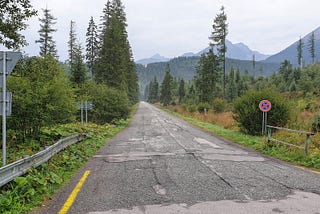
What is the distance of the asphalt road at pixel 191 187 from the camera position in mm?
4863

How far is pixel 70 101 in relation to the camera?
12109 millimetres

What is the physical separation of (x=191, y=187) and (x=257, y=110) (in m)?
11.7

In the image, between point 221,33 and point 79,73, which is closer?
point 79,73

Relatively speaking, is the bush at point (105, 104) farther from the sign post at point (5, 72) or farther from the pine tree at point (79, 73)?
the sign post at point (5, 72)

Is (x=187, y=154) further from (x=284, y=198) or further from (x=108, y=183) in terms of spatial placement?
(x=284, y=198)

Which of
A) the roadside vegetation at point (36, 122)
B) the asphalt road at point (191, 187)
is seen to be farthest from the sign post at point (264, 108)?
the roadside vegetation at point (36, 122)

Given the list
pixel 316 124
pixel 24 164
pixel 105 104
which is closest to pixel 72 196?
pixel 24 164

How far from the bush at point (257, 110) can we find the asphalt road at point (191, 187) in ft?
23.7

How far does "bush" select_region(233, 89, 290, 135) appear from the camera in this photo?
1608 centimetres

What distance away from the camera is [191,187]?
6.05 meters

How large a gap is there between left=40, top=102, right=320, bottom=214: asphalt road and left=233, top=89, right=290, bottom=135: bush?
23.7ft

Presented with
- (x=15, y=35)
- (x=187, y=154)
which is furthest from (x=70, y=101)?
(x=187, y=154)

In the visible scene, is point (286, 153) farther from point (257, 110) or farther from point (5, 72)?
point (5, 72)

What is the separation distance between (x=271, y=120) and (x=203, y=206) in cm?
1260
